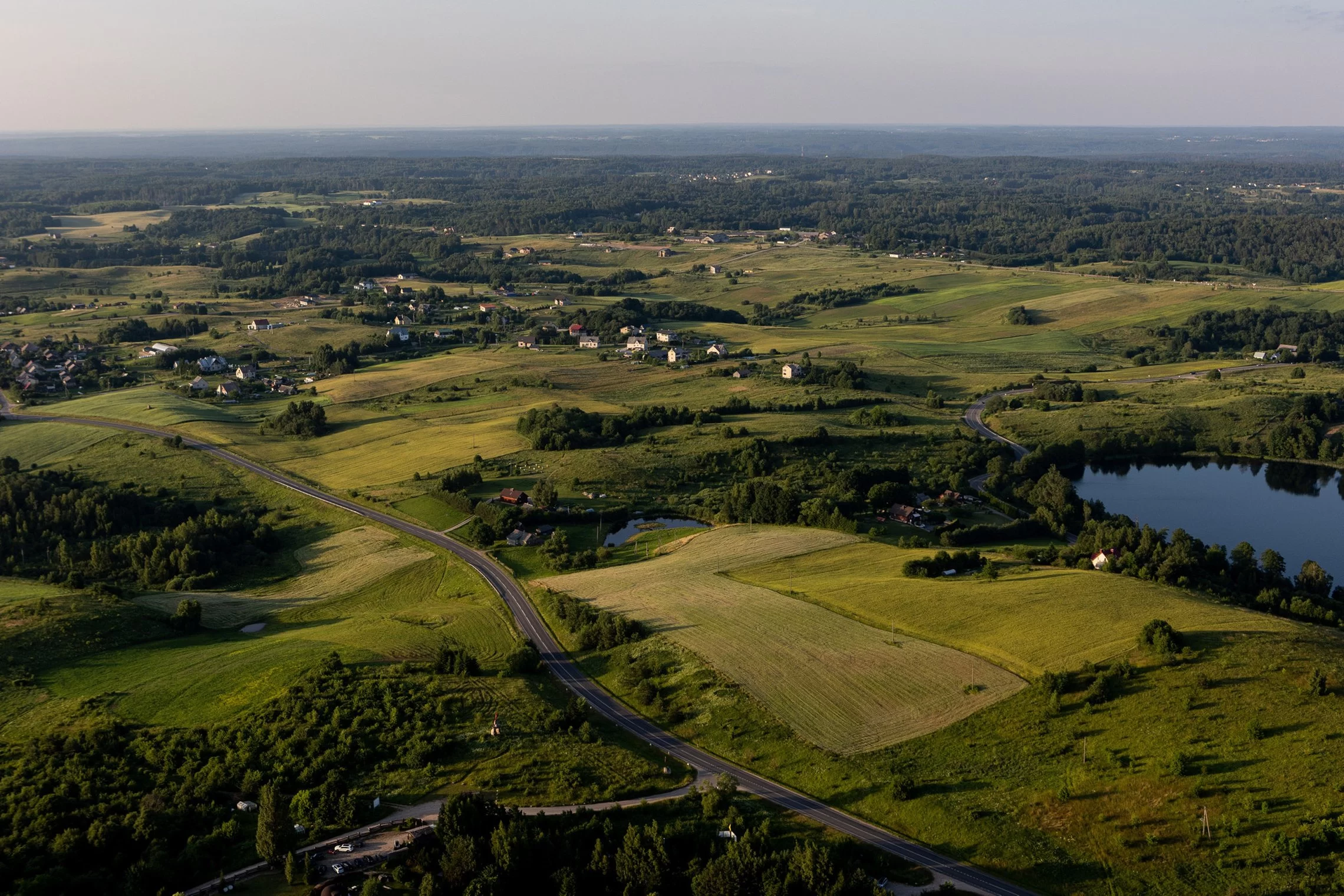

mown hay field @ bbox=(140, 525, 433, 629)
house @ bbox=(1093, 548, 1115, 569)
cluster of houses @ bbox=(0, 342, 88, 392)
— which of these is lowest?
mown hay field @ bbox=(140, 525, 433, 629)

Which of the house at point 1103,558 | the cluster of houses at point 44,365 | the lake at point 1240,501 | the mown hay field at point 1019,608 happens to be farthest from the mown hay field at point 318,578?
the cluster of houses at point 44,365

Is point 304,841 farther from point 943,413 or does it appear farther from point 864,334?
point 864,334

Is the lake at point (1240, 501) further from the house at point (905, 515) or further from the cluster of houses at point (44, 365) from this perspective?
the cluster of houses at point (44, 365)

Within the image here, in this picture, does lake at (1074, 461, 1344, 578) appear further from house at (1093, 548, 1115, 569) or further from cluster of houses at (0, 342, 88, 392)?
cluster of houses at (0, 342, 88, 392)

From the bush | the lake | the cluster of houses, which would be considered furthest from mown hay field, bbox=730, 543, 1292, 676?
the cluster of houses

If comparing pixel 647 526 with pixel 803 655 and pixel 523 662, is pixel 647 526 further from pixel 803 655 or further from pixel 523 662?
pixel 803 655

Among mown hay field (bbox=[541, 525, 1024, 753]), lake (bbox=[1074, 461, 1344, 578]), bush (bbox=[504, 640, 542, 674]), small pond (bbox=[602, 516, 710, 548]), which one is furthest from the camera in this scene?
lake (bbox=[1074, 461, 1344, 578])

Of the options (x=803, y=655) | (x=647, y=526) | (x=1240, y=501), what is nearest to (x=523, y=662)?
(x=803, y=655)
